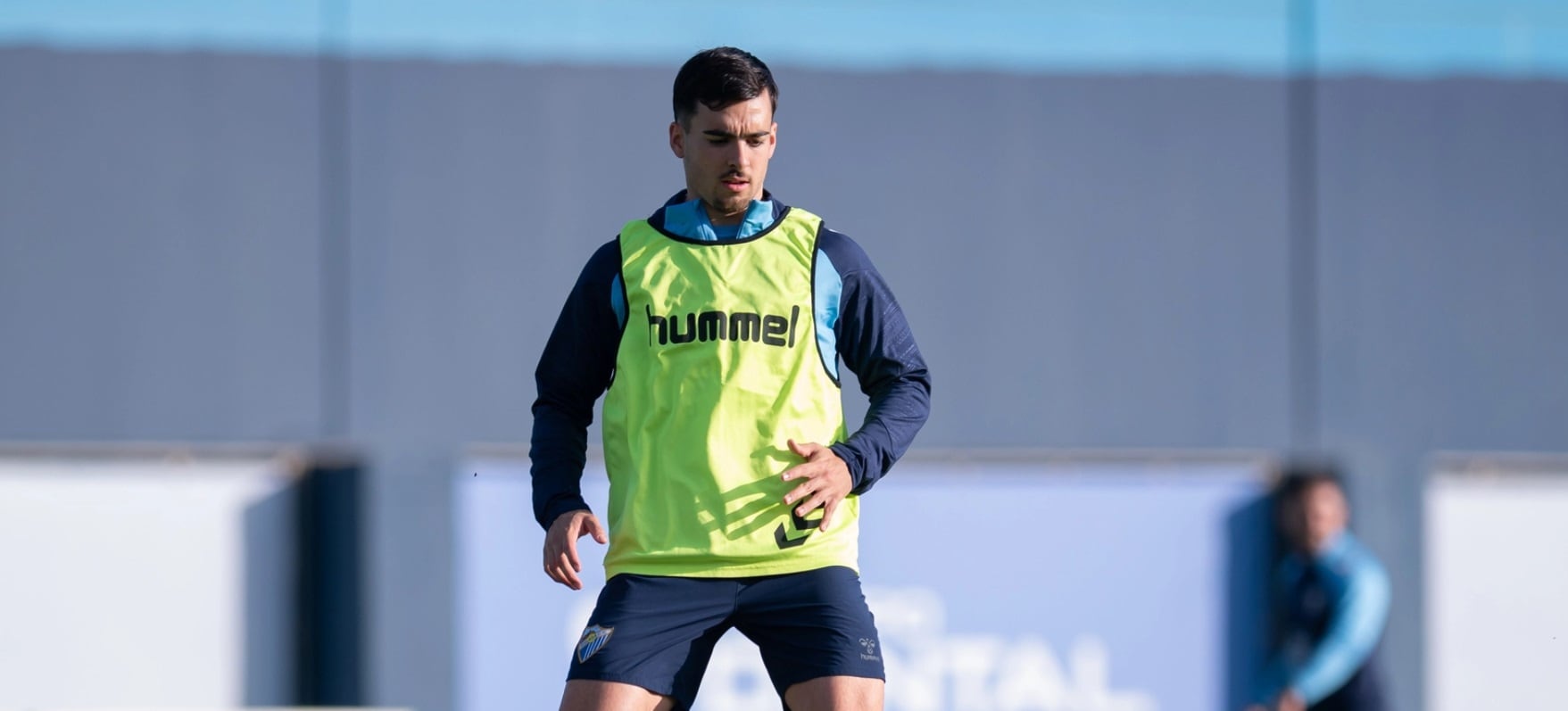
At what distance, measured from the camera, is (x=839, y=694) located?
3.58 meters

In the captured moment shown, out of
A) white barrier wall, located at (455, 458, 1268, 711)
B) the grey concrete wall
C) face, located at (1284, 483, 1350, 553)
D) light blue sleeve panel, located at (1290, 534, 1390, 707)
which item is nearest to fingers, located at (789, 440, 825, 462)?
light blue sleeve panel, located at (1290, 534, 1390, 707)

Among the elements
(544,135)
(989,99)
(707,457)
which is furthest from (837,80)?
(707,457)

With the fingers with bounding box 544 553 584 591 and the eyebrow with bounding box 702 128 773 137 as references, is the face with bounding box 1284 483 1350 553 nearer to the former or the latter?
the eyebrow with bounding box 702 128 773 137

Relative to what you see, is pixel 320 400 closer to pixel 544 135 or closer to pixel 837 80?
pixel 544 135

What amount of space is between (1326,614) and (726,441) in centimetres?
508

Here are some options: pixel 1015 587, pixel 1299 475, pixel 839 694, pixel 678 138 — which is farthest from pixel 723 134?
pixel 1299 475

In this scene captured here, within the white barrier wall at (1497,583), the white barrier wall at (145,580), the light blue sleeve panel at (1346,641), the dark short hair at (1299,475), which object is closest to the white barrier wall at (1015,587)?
the dark short hair at (1299,475)

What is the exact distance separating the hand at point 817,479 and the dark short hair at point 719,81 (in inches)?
26.2

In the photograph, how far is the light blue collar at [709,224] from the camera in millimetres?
3758

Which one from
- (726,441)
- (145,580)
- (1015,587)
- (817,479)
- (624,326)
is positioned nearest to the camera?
(817,479)

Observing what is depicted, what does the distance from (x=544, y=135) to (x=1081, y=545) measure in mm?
3554

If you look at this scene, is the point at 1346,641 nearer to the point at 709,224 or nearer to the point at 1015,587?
the point at 1015,587

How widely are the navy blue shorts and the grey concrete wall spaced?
6.08 m

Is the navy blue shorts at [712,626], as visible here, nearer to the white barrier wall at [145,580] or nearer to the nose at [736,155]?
the nose at [736,155]
